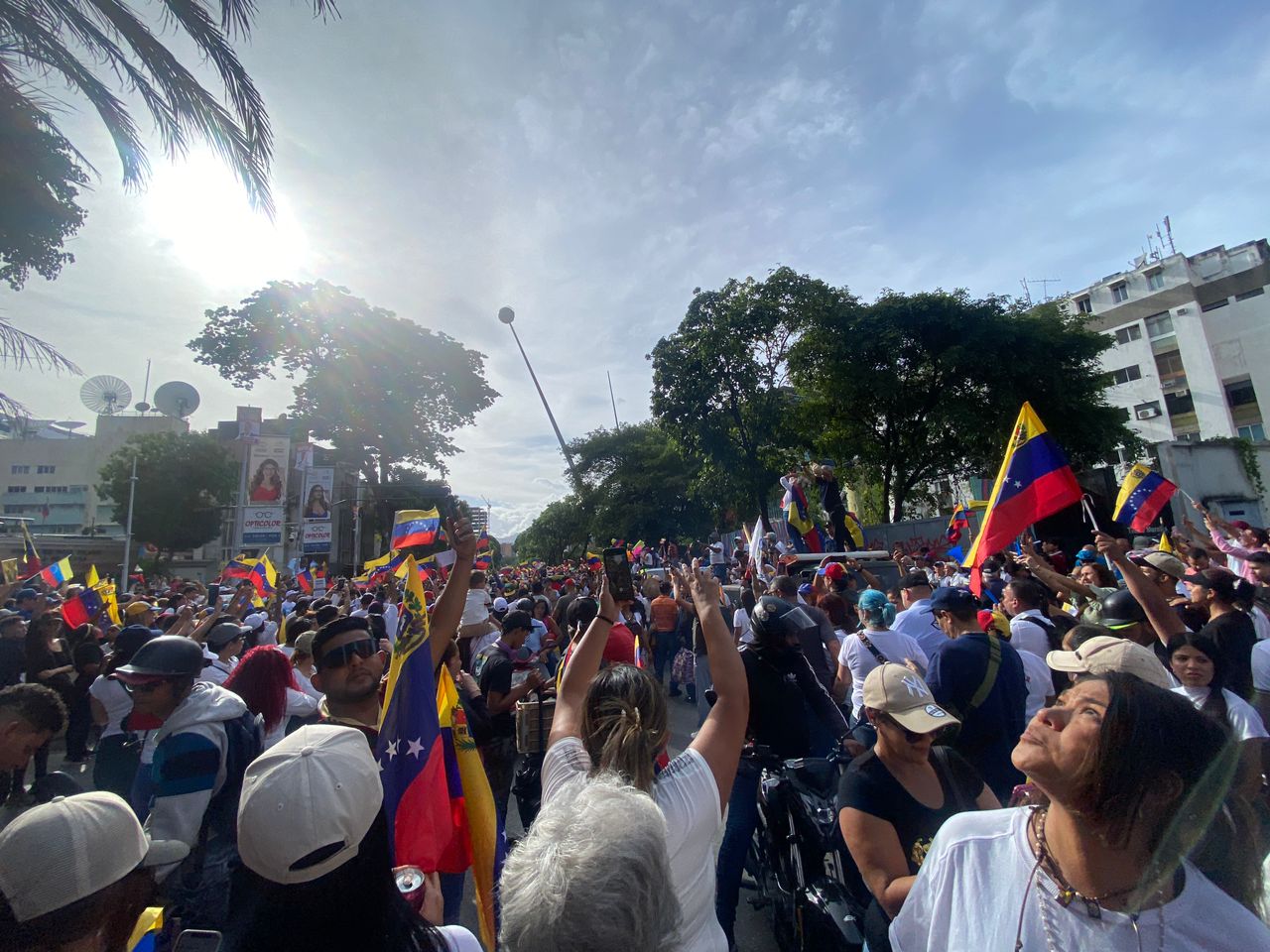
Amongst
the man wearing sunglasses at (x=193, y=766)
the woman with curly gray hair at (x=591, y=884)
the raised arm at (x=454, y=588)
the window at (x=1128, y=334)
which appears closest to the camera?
the woman with curly gray hair at (x=591, y=884)

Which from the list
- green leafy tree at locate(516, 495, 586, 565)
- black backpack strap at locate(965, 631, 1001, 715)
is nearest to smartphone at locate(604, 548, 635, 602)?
black backpack strap at locate(965, 631, 1001, 715)

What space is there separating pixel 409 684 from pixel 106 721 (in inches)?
124

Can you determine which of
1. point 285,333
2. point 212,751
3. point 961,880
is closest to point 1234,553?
point 961,880

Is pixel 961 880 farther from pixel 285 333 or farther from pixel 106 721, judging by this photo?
pixel 285 333

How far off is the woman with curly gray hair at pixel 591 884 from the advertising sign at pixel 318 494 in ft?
113

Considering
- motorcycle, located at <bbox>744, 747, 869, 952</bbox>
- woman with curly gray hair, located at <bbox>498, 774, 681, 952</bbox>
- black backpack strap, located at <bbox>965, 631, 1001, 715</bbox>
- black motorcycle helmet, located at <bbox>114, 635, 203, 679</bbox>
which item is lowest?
motorcycle, located at <bbox>744, 747, 869, 952</bbox>

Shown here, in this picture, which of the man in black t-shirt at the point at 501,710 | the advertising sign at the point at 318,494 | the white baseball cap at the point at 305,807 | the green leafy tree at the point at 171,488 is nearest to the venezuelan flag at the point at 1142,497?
the man in black t-shirt at the point at 501,710

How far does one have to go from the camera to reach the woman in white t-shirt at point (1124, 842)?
1.21 meters

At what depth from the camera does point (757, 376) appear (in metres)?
23.5

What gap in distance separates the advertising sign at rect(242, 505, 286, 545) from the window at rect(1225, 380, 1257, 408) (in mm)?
51231

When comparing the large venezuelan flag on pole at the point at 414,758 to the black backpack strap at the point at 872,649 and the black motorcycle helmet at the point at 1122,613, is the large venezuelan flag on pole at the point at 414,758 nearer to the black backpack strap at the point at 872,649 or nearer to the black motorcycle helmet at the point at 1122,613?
the black backpack strap at the point at 872,649

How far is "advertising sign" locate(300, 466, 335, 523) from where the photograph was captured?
33.6 metres

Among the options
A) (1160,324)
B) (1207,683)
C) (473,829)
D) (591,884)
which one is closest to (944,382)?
(1207,683)

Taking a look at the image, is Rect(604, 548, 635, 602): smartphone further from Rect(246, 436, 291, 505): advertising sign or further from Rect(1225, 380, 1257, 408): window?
Rect(1225, 380, 1257, 408): window
